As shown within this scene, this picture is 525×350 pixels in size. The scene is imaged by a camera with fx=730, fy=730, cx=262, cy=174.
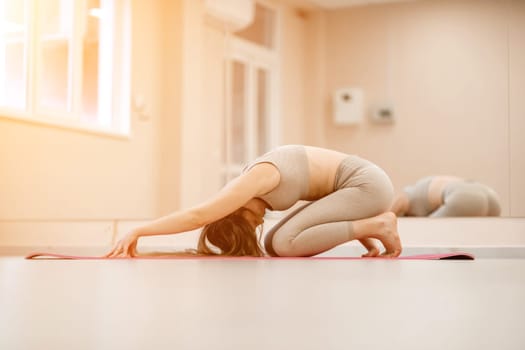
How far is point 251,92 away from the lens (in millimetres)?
4895

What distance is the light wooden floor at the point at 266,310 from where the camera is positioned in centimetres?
106

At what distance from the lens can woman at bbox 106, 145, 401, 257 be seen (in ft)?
8.86

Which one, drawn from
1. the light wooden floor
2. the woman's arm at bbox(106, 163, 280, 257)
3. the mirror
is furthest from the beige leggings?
the mirror

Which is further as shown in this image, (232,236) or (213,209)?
(232,236)

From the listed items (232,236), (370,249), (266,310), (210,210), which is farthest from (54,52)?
(266,310)

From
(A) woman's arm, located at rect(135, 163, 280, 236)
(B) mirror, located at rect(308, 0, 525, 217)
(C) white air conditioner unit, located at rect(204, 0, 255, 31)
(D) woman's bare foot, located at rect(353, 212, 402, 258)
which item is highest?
(C) white air conditioner unit, located at rect(204, 0, 255, 31)

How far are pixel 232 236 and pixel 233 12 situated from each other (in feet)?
8.59

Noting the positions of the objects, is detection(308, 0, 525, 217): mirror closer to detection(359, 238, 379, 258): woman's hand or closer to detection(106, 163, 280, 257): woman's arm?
detection(359, 238, 379, 258): woman's hand

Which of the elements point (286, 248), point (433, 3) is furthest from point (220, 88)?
point (286, 248)

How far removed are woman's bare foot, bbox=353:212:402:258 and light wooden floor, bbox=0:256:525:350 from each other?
732 millimetres

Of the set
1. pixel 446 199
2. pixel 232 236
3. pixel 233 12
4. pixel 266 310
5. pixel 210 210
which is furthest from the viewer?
pixel 233 12

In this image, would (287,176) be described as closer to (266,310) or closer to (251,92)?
(266,310)

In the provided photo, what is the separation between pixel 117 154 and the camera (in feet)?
17.4

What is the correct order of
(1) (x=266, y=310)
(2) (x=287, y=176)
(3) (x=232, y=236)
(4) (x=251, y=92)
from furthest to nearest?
(4) (x=251, y=92) < (3) (x=232, y=236) < (2) (x=287, y=176) < (1) (x=266, y=310)
